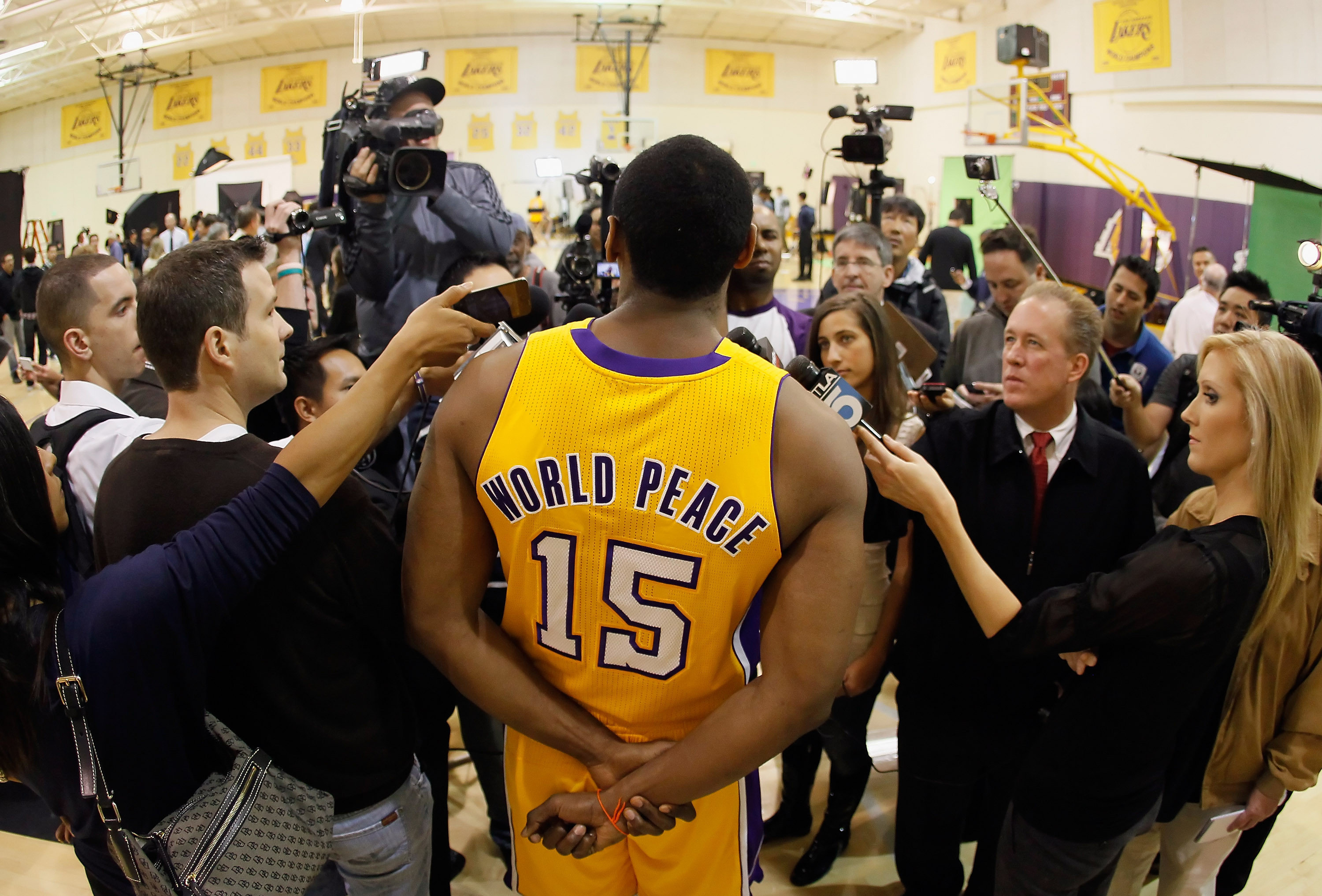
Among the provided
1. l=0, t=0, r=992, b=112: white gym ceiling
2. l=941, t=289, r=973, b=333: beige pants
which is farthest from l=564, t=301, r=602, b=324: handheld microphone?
l=0, t=0, r=992, b=112: white gym ceiling

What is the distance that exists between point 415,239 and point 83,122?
640 inches

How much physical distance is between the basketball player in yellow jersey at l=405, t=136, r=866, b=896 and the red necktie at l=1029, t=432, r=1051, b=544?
857 mm

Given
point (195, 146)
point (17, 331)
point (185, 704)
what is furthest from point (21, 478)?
point (195, 146)

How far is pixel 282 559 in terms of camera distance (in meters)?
1.27

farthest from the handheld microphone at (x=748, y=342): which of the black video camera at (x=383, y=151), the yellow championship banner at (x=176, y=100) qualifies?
the yellow championship banner at (x=176, y=100)

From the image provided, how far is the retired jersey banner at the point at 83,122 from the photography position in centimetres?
1533

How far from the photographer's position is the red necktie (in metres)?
1.83

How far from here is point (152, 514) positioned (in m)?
1.22

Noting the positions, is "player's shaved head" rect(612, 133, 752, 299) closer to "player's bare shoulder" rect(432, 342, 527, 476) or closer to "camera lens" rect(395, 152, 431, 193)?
"player's bare shoulder" rect(432, 342, 527, 476)

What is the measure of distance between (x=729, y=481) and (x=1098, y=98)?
12236mm

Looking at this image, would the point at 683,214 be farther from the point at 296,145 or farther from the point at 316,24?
the point at 296,145

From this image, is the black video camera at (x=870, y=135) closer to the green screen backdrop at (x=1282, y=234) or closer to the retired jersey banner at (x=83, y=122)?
the green screen backdrop at (x=1282, y=234)

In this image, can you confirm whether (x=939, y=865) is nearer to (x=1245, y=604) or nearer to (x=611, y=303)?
(x=1245, y=604)

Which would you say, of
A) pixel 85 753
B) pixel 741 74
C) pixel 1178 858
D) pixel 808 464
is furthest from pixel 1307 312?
pixel 741 74
